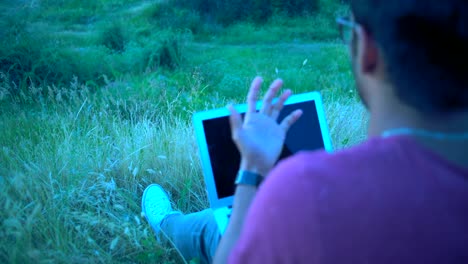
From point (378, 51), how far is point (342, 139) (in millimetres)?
2237

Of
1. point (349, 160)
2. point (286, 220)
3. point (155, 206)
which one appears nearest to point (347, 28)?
point (349, 160)

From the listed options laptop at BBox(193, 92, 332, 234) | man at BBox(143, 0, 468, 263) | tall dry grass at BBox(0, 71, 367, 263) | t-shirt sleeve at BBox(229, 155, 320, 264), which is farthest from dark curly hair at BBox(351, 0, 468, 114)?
tall dry grass at BBox(0, 71, 367, 263)

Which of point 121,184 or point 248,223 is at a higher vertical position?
point 248,223

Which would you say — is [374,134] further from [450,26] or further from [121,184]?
[121,184]

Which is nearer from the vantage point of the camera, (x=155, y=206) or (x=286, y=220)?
(x=286, y=220)

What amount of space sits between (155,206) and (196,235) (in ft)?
1.34

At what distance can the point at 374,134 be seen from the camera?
979 millimetres

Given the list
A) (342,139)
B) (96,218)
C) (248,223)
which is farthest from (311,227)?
(342,139)

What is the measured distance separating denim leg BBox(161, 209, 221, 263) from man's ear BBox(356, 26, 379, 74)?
115 centimetres

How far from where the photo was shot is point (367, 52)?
912mm

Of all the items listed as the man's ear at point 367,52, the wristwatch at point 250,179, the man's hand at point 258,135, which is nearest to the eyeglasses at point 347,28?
the man's ear at point 367,52

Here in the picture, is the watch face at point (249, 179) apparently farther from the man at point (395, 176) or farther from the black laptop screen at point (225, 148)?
the black laptop screen at point (225, 148)

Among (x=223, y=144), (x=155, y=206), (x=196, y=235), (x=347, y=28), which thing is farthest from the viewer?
(x=155, y=206)

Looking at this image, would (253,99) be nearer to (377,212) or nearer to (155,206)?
(377,212)
